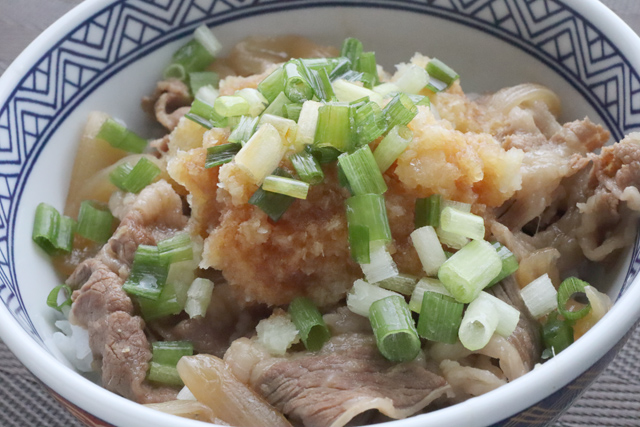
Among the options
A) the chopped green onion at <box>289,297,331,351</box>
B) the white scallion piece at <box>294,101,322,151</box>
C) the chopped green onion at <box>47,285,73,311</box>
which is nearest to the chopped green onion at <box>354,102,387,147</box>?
the white scallion piece at <box>294,101,322,151</box>

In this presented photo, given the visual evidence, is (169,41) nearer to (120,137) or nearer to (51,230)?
(120,137)

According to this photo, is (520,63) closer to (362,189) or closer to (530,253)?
(530,253)

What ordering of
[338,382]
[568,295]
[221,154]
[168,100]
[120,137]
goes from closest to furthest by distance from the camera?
1. [338,382]
2. [568,295]
3. [221,154]
4. [120,137]
5. [168,100]

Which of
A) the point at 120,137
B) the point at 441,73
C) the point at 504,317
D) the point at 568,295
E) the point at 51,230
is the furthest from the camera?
the point at 120,137

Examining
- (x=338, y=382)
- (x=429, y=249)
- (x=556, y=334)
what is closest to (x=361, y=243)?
(x=429, y=249)

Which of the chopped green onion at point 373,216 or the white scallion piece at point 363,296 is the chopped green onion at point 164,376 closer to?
the white scallion piece at point 363,296

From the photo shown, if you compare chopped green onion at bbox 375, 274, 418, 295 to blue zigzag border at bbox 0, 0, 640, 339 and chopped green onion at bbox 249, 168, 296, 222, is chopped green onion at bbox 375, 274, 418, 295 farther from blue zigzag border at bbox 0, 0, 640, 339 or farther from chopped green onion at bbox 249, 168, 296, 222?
blue zigzag border at bbox 0, 0, 640, 339
